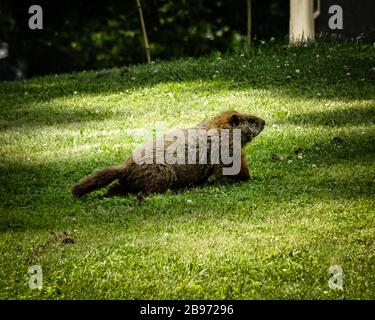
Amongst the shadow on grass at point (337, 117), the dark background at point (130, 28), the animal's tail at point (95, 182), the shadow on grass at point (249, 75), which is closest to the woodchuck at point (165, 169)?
the animal's tail at point (95, 182)

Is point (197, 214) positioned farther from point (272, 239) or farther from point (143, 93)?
point (143, 93)

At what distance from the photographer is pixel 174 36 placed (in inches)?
1027

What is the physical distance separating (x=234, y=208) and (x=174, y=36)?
18.6 m

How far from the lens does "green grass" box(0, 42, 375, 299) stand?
634 cm

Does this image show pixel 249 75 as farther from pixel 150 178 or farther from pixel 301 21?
pixel 150 178

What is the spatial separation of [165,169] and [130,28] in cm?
1793

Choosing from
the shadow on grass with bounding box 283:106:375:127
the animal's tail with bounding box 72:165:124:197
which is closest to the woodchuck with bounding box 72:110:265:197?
the animal's tail with bounding box 72:165:124:197

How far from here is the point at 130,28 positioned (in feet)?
85.7

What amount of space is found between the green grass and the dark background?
10884 millimetres

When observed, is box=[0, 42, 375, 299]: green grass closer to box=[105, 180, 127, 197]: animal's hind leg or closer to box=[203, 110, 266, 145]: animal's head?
box=[105, 180, 127, 197]: animal's hind leg

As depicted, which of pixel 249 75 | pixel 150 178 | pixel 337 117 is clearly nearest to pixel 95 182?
pixel 150 178

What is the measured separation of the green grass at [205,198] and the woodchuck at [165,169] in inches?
6.7
